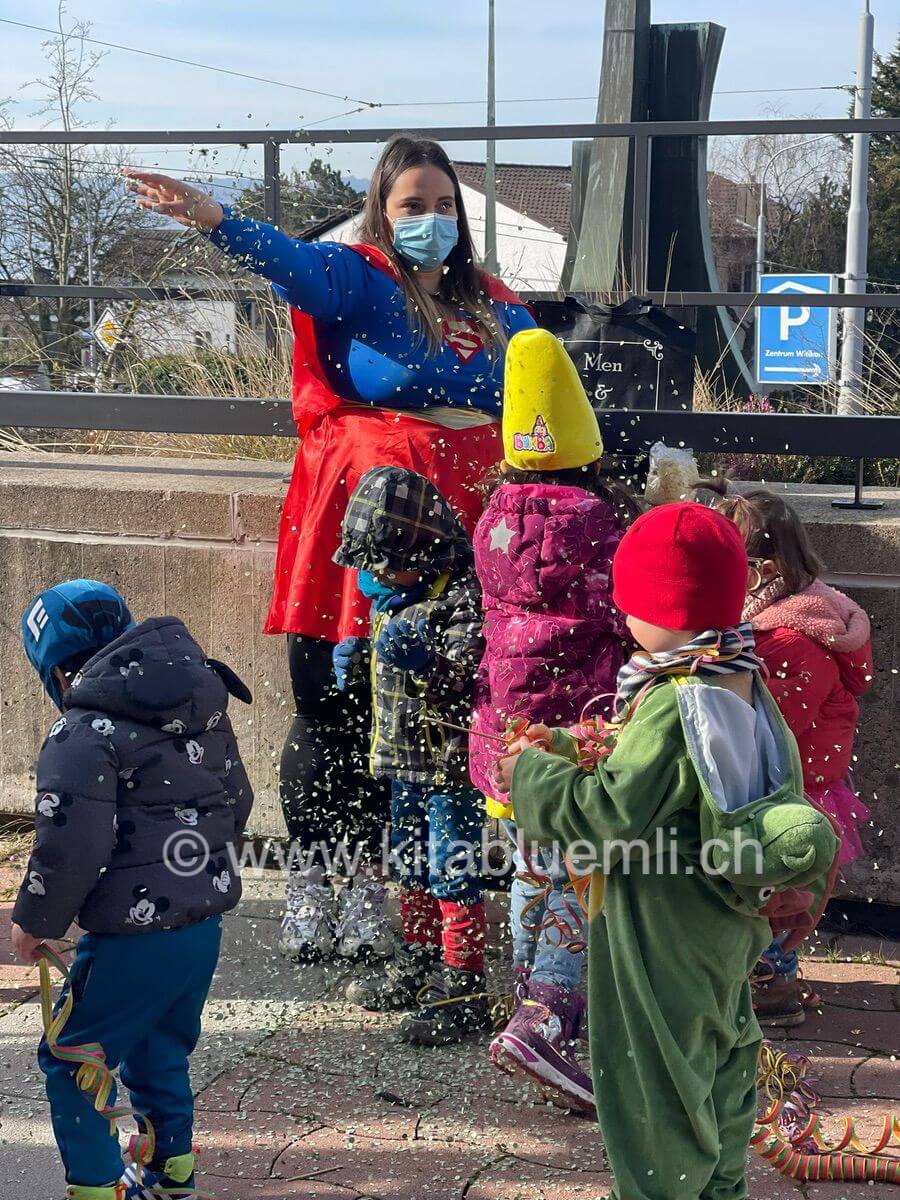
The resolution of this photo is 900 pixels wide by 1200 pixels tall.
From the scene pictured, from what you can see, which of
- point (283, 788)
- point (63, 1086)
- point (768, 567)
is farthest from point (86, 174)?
point (63, 1086)

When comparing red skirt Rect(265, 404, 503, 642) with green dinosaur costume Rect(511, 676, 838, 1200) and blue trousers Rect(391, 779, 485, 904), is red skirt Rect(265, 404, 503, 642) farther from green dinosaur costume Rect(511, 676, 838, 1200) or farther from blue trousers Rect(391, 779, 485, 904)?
green dinosaur costume Rect(511, 676, 838, 1200)

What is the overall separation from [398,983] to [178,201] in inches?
82.8

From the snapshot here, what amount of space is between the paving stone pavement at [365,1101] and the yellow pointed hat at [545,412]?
1.46m

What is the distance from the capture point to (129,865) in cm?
253

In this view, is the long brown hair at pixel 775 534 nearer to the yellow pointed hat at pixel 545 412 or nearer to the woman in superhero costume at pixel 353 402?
the yellow pointed hat at pixel 545 412

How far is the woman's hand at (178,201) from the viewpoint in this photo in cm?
355

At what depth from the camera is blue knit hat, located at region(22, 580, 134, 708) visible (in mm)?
2668

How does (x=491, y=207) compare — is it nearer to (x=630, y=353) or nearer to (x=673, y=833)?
(x=630, y=353)

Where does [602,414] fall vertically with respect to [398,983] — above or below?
above

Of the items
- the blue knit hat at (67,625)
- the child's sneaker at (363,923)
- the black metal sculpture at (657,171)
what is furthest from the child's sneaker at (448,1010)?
the black metal sculpture at (657,171)

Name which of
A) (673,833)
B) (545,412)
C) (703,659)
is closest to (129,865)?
(673,833)

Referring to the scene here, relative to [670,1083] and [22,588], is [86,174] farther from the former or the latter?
[670,1083]

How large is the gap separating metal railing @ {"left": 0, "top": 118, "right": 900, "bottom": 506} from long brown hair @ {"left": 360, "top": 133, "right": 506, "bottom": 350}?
2.72 ft

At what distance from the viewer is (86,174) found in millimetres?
7719
